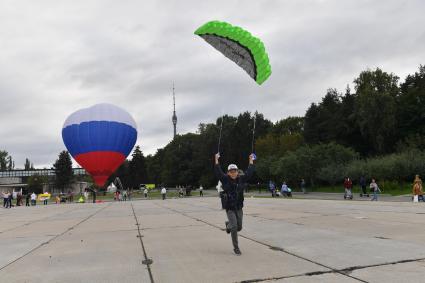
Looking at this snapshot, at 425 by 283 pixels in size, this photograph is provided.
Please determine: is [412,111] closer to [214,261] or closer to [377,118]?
[377,118]

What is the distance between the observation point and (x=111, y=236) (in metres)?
11.8

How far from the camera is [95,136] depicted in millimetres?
44406

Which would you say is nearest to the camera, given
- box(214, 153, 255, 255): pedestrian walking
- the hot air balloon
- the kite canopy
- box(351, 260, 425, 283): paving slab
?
box(351, 260, 425, 283): paving slab

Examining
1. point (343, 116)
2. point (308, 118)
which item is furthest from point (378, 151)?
point (308, 118)

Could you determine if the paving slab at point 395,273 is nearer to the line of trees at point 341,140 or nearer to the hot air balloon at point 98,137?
the line of trees at point 341,140

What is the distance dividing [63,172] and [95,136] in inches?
3610

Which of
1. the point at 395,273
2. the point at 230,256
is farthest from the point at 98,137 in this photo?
the point at 395,273

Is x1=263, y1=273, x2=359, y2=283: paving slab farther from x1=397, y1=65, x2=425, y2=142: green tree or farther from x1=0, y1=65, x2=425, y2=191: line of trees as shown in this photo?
x1=397, y1=65, x2=425, y2=142: green tree

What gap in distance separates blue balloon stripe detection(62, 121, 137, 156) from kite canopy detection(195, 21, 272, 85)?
106 feet

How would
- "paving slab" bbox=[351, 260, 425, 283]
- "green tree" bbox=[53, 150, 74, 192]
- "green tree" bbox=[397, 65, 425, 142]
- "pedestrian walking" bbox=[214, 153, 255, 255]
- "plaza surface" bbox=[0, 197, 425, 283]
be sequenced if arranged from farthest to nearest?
1. "green tree" bbox=[53, 150, 74, 192]
2. "green tree" bbox=[397, 65, 425, 142]
3. "pedestrian walking" bbox=[214, 153, 255, 255]
4. "plaza surface" bbox=[0, 197, 425, 283]
5. "paving slab" bbox=[351, 260, 425, 283]

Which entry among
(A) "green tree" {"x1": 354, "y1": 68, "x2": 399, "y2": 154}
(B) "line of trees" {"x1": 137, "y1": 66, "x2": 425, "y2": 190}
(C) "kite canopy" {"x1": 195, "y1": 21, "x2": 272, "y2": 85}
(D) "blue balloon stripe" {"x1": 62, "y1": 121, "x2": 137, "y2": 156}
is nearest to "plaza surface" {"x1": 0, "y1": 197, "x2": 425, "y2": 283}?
(C) "kite canopy" {"x1": 195, "y1": 21, "x2": 272, "y2": 85}

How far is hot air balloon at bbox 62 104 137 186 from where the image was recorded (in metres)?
44.7

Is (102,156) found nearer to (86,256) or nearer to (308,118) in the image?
(86,256)

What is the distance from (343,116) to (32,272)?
71.2 m
